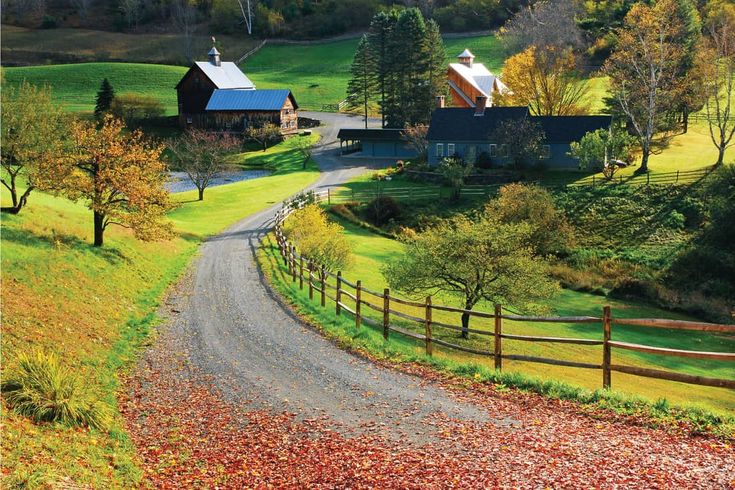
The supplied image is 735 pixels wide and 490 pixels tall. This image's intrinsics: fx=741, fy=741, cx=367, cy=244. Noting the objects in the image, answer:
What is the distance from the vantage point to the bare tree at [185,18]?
13262cm

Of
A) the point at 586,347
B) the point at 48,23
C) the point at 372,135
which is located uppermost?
the point at 48,23

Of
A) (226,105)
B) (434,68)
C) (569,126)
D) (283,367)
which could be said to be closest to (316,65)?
(226,105)

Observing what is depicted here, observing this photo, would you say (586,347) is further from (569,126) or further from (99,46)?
(99,46)

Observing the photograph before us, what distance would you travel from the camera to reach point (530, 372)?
22125 millimetres

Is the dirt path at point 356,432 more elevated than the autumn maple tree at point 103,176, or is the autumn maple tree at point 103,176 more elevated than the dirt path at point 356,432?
the autumn maple tree at point 103,176

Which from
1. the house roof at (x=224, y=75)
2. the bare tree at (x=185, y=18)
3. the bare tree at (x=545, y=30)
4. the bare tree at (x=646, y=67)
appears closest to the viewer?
the bare tree at (x=646, y=67)

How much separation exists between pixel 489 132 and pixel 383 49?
91.5ft

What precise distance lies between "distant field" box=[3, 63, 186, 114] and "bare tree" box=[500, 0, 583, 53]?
46.8 metres

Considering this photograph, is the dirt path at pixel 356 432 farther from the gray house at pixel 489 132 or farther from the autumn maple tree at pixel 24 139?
the gray house at pixel 489 132

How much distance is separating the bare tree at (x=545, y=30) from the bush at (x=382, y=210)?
91.3ft

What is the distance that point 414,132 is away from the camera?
73062 millimetres

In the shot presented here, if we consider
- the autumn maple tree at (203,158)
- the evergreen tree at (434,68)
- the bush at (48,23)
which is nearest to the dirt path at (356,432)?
the autumn maple tree at (203,158)

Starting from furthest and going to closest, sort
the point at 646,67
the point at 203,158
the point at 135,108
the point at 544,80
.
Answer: the point at 135,108, the point at 544,80, the point at 203,158, the point at 646,67

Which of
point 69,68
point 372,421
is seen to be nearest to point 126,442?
point 372,421
